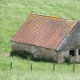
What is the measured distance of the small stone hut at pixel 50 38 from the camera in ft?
136

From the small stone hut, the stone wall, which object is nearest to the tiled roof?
the small stone hut

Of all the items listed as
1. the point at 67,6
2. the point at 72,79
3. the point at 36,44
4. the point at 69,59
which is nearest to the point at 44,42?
the point at 36,44

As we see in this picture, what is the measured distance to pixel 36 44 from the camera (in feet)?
139

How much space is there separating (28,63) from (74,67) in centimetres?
490

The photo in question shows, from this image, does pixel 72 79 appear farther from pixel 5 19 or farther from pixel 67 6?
pixel 67 6

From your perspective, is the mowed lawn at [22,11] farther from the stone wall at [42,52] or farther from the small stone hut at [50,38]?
the small stone hut at [50,38]

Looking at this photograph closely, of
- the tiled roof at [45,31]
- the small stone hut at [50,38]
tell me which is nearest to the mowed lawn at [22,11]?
the small stone hut at [50,38]

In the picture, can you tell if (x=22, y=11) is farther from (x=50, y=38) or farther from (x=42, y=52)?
(x=42, y=52)

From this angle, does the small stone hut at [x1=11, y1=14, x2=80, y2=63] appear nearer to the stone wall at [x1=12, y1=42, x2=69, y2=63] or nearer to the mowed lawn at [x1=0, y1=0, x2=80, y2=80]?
the stone wall at [x1=12, y1=42, x2=69, y2=63]

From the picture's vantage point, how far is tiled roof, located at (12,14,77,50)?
139 feet

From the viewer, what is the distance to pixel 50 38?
141 feet

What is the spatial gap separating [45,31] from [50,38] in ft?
5.09

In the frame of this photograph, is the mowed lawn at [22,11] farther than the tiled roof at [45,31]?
Yes

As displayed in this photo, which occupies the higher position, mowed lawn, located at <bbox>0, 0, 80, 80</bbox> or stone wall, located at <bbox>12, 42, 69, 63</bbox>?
mowed lawn, located at <bbox>0, 0, 80, 80</bbox>
